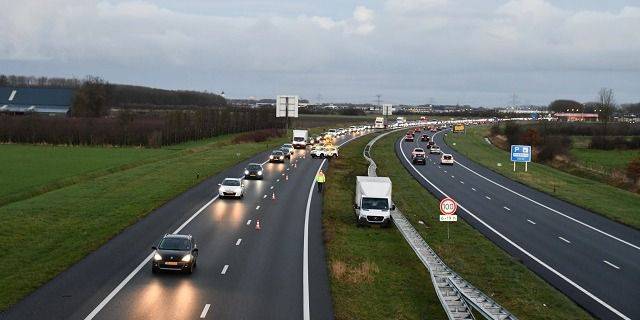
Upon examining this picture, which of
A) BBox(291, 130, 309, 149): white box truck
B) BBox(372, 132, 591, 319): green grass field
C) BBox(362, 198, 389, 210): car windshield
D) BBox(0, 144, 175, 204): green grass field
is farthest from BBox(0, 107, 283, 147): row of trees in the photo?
BBox(362, 198, 389, 210): car windshield

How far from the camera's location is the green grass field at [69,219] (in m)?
24.5

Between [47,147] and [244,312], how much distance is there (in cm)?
9346

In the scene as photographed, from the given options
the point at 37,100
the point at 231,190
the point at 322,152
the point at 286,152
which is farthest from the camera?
the point at 37,100

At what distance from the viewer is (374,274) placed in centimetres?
2552

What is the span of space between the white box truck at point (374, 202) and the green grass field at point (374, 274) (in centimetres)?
59

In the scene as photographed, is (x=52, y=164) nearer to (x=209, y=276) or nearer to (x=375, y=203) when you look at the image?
(x=375, y=203)

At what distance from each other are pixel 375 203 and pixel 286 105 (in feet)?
299

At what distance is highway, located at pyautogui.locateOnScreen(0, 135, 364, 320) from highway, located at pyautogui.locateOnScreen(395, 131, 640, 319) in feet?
30.3

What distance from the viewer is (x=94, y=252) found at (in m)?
28.1

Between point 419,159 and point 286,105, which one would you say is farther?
point 286,105

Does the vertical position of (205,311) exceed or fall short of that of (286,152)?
it falls short

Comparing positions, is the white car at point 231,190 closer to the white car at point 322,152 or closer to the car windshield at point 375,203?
the car windshield at point 375,203

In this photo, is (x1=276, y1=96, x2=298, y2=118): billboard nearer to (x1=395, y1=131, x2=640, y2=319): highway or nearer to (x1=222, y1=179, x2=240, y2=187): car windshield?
(x1=395, y1=131, x2=640, y2=319): highway

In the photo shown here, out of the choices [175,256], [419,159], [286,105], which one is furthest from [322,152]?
[175,256]
